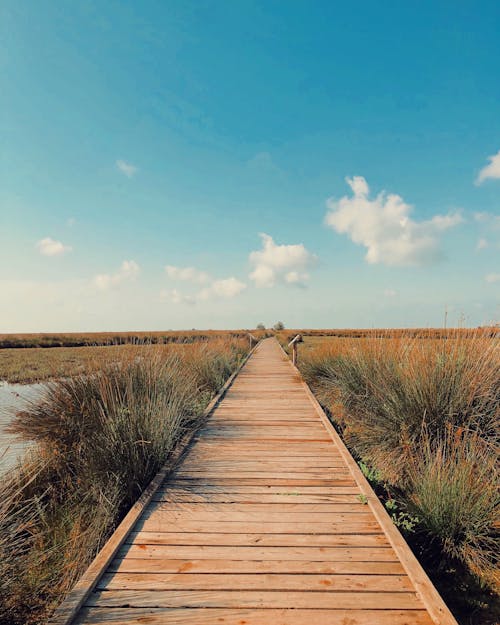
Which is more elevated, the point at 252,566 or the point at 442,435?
the point at 442,435

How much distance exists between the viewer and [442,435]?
142 inches

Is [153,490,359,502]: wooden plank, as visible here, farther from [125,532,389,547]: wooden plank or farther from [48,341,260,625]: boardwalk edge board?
[125,532,389,547]: wooden plank

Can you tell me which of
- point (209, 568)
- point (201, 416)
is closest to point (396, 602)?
point (209, 568)

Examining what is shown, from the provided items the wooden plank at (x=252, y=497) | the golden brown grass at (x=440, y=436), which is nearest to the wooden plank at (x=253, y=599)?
the wooden plank at (x=252, y=497)

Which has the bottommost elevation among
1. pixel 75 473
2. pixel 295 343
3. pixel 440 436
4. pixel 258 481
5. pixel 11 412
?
pixel 75 473

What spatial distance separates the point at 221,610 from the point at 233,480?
142 cm

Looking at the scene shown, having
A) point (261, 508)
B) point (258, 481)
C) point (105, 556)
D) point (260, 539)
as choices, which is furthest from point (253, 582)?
point (258, 481)

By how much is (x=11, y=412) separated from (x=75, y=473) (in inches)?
57.0

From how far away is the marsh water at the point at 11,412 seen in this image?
3915 millimetres

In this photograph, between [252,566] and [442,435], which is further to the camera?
[442,435]

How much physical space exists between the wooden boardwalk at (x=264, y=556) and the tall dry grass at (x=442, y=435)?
61cm

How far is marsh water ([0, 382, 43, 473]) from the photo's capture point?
3915 millimetres

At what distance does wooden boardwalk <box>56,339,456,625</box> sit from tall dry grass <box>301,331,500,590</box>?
1.99 ft

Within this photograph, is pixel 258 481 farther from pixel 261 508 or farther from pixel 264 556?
pixel 264 556
